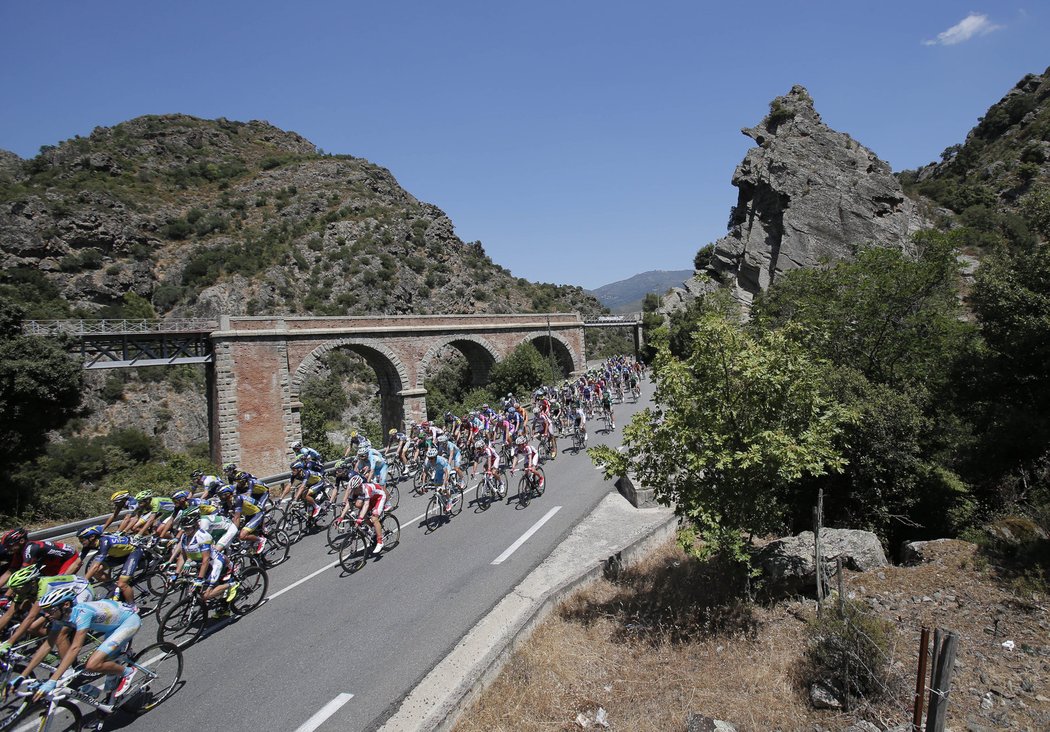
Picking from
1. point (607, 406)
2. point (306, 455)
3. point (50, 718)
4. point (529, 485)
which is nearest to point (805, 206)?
point (607, 406)

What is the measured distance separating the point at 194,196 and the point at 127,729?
79845mm

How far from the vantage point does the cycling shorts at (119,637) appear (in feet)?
18.6

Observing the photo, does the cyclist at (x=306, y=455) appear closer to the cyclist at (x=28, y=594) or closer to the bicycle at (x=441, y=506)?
the bicycle at (x=441, y=506)

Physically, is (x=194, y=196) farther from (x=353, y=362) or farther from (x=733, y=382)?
(x=733, y=382)

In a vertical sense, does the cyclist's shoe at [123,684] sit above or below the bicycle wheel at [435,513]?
above

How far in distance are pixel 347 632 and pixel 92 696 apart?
2852 mm

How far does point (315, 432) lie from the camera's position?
34.8 meters

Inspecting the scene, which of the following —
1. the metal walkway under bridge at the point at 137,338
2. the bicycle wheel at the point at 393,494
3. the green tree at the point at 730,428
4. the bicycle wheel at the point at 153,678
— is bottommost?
the bicycle wheel at the point at 393,494

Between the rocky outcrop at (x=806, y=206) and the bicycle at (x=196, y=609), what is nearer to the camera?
the bicycle at (x=196, y=609)

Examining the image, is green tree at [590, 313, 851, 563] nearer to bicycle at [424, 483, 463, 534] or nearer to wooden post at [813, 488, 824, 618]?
wooden post at [813, 488, 824, 618]

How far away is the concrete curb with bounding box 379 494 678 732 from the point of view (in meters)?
5.45

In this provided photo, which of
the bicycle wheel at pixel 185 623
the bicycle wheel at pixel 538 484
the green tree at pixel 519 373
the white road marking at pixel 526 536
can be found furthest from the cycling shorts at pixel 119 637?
the green tree at pixel 519 373

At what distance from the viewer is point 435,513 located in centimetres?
1291

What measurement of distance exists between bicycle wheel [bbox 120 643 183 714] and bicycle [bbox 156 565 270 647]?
319mm
